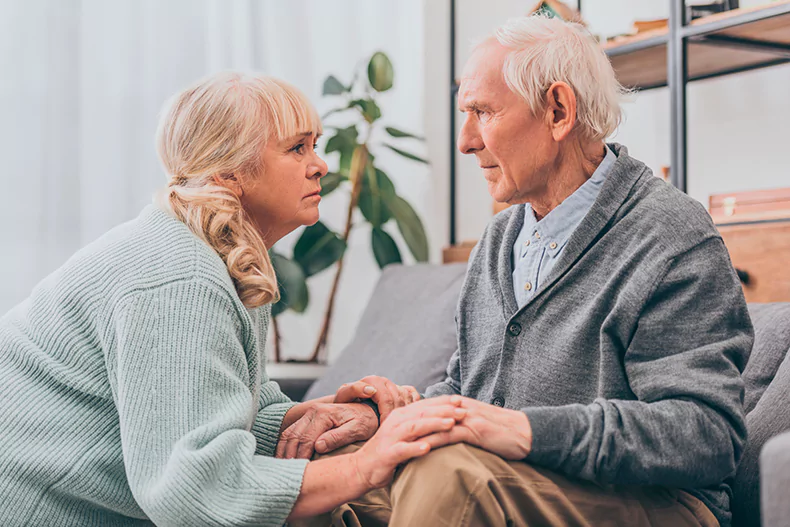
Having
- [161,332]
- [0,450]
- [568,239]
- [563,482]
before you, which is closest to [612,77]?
[568,239]

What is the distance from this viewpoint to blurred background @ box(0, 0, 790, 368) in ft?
→ 8.79

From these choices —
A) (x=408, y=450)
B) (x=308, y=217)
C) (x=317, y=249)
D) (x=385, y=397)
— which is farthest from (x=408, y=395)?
(x=317, y=249)

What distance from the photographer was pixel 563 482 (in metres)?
1.18

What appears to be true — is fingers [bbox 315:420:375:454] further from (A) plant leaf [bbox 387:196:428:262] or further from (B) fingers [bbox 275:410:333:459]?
(A) plant leaf [bbox 387:196:428:262]

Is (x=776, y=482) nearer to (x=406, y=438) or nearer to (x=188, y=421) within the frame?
(x=406, y=438)

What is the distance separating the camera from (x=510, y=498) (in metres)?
1.11

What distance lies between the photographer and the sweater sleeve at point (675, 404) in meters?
1.15

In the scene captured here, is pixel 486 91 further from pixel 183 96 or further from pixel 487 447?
pixel 487 447

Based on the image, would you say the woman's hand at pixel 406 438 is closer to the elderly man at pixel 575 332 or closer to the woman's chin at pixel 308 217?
the elderly man at pixel 575 332

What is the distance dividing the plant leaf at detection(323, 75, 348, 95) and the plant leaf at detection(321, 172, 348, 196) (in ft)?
0.95

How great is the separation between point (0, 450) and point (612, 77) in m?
1.12

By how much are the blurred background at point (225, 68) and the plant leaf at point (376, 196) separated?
136 mm

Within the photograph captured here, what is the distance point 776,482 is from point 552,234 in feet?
2.49

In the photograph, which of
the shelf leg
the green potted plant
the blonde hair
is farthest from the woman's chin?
the green potted plant
